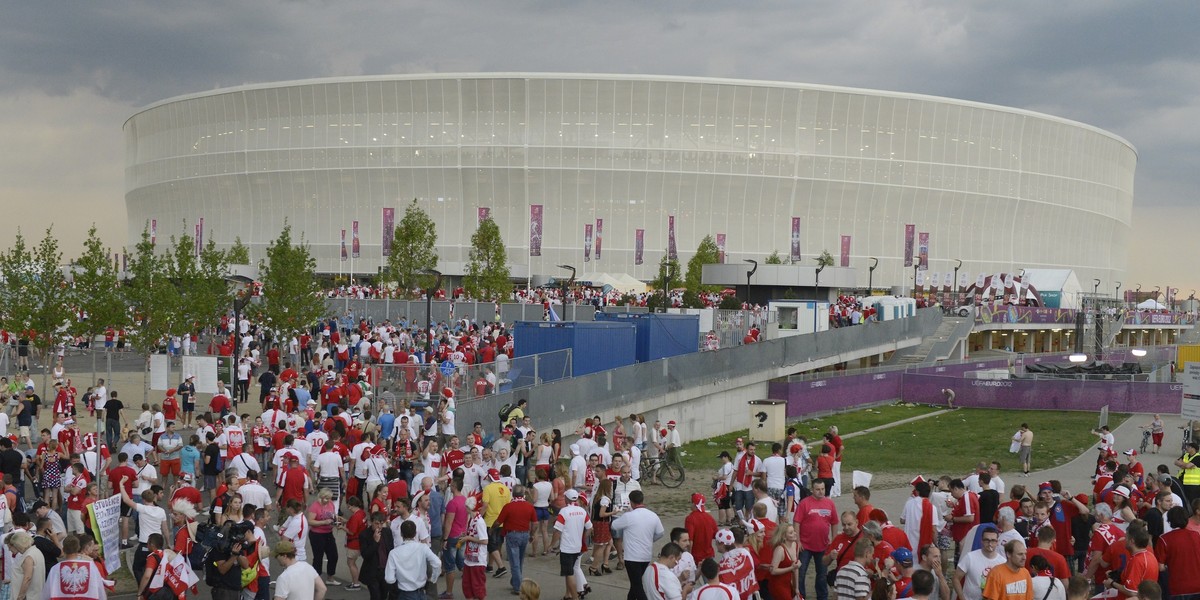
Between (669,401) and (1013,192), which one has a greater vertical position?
(1013,192)

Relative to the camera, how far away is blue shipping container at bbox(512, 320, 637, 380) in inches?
1096

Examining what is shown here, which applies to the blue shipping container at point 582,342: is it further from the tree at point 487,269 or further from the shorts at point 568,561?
the tree at point 487,269

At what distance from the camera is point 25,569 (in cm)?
1049

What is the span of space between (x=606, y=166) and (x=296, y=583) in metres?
91.8

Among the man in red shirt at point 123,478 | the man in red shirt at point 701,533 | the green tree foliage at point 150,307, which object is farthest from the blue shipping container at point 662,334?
the man in red shirt at point 701,533

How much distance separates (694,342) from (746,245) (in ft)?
236

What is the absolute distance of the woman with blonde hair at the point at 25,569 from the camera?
1041cm

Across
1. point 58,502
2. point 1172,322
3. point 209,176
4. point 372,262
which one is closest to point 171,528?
point 58,502

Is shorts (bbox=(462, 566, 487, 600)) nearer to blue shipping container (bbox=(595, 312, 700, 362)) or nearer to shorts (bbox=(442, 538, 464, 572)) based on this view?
shorts (bbox=(442, 538, 464, 572))

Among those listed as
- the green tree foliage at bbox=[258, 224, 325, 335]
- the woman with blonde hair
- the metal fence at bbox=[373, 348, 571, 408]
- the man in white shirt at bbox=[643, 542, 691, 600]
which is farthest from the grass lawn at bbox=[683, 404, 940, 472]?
the woman with blonde hair

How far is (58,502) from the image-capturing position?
54.9ft

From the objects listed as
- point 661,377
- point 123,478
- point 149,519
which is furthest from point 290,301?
point 149,519

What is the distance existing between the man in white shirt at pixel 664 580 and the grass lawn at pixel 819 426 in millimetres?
15141

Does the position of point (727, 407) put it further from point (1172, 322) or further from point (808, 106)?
point (808, 106)
